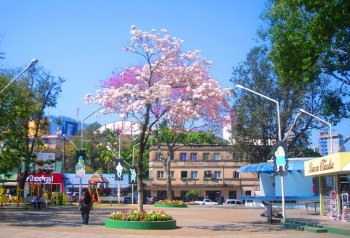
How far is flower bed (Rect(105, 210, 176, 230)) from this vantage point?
2050 centimetres

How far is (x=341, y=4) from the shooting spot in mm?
15805

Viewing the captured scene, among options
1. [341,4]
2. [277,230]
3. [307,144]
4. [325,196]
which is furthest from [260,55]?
[341,4]

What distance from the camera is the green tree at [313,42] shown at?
16312 mm

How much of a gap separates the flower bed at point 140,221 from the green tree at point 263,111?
27.7m

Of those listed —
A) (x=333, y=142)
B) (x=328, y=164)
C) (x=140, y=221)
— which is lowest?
(x=140, y=221)

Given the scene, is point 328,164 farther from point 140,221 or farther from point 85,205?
point 85,205

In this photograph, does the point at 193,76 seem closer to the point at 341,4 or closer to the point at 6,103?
the point at 341,4

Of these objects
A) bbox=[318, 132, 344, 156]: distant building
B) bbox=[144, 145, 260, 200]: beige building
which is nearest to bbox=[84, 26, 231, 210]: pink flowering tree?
bbox=[318, 132, 344, 156]: distant building

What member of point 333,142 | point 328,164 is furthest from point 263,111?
point 328,164

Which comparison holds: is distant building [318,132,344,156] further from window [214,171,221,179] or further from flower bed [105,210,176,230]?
window [214,171,221,179]

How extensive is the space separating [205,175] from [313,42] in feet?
188

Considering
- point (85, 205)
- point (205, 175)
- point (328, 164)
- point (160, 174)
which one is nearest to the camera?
point (85, 205)

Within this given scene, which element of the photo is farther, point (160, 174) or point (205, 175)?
point (160, 174)

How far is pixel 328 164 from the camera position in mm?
25578
